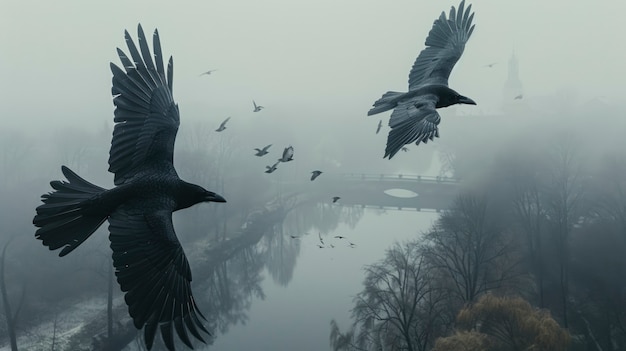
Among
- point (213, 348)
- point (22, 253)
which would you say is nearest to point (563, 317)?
point (213, 348)

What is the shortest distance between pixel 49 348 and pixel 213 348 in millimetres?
10255

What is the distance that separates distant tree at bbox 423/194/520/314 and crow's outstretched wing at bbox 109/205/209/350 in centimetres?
2998

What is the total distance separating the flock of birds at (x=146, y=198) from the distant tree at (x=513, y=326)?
76.7ft

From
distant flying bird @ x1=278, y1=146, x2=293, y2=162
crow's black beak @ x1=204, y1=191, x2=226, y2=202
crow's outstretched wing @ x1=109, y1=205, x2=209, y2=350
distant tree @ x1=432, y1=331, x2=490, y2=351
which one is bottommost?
distant tree @ x1=432, y1=331, x2=490, y2=351

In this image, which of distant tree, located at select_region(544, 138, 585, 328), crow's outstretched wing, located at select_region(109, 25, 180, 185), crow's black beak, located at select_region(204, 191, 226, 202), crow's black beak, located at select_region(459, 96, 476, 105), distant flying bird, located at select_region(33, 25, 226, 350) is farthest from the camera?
distant tree, located at select_region(544, 138, 585, 328)

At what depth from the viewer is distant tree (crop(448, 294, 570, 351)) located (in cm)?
2631

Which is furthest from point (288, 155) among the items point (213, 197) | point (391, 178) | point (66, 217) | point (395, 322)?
point (391, 178)

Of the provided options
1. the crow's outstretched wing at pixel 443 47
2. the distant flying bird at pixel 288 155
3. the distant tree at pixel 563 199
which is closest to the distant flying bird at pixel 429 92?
the crow's outstretched wing at pixel 443 47

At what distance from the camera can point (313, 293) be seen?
45875mm

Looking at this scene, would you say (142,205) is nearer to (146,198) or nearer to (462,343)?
(146,198)

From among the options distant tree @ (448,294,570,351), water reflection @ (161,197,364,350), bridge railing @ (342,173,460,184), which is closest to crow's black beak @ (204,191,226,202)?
distant tree @ (448,294,570,351)

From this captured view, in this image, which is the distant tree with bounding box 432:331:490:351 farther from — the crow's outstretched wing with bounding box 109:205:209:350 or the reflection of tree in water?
the crow's outstretched wing with bounding box 109:205:209:350

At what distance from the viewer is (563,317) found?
121 feet

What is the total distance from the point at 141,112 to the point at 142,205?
143 cm
